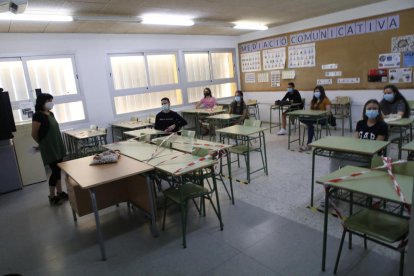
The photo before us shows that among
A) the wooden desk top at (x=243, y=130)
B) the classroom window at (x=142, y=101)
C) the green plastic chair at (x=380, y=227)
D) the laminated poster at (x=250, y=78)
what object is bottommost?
the green plastic chair at (x=380, y=227)

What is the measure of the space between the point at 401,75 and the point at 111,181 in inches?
240

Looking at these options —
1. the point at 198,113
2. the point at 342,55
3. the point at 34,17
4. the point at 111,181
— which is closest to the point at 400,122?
the point at 342,55

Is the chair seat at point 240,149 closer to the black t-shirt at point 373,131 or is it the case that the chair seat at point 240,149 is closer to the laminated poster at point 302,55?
the black t-shirt at point 373,131

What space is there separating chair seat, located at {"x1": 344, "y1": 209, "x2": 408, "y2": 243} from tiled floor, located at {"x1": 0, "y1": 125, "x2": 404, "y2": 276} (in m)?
0.45

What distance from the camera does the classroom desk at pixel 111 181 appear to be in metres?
2.62

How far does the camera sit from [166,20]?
5.71 metres

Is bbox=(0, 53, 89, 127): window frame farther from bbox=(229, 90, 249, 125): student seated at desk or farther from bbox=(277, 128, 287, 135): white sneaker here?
bbox=(277, 128, 287, 135): white sneaker

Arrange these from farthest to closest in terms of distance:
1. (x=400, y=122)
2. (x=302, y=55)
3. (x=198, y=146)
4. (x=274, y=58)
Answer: (x=274, y=58), (x=302, y=55), (x=400, y=122), (x=198, y=146)

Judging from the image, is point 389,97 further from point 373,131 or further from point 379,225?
point 379,225

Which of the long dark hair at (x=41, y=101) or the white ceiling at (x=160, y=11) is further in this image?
the white ceiling at (x=160, y=11)

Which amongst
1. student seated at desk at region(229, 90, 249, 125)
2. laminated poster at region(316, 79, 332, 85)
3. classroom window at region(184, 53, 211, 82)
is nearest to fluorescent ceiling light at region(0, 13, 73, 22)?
student seated at desk at region(229, 90, 249, 125)

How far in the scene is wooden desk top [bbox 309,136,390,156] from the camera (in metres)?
2.89

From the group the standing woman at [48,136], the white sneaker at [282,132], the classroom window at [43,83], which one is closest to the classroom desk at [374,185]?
the standing woman at [48,136]

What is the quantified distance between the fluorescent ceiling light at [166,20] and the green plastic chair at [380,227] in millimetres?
4820
